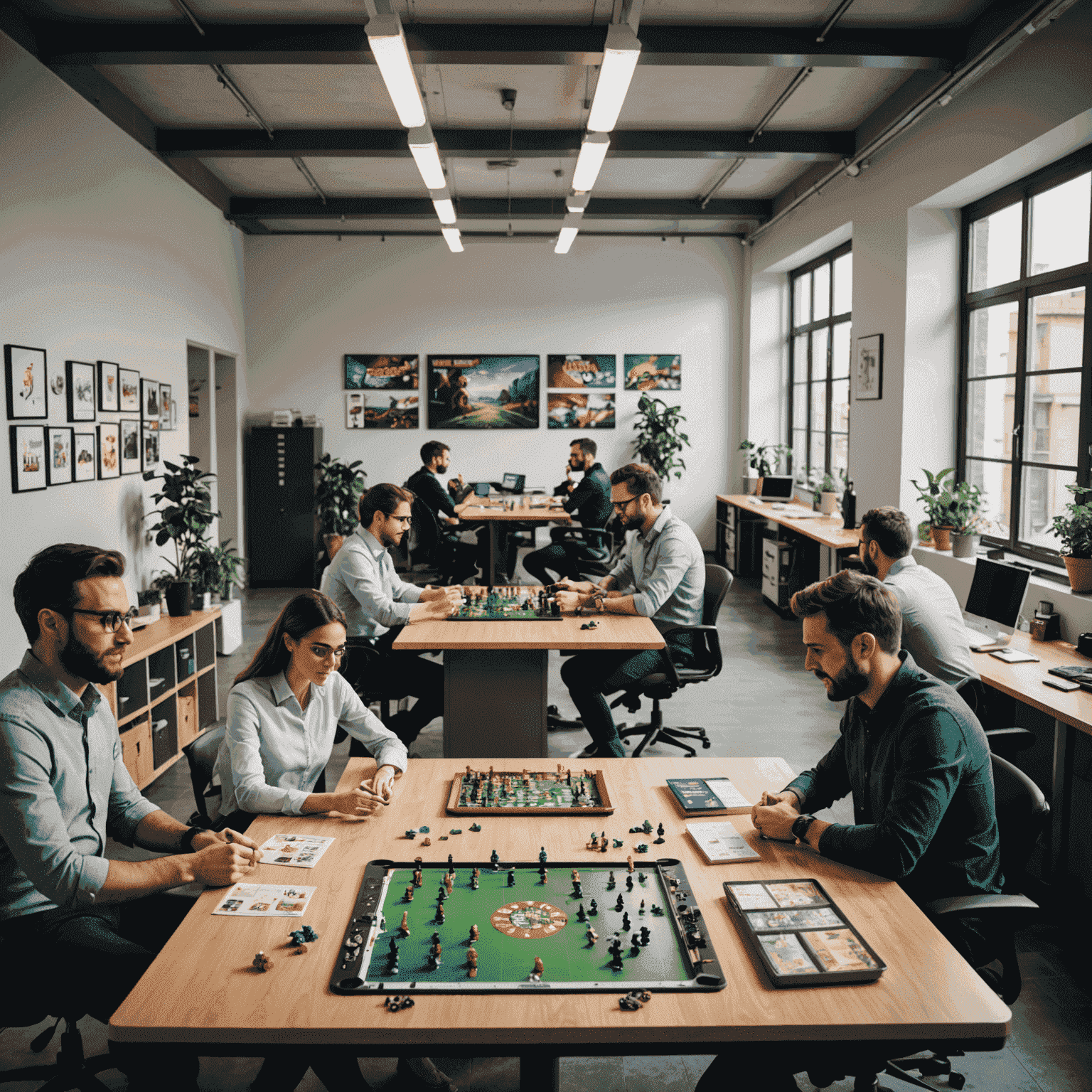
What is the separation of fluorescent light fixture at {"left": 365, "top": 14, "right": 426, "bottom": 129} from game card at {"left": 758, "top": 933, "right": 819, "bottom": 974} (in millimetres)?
3779

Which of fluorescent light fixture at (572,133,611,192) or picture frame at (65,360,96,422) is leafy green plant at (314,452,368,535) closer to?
picture frame at (65,360,96,422)

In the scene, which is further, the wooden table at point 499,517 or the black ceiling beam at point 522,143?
the wooden table at point 499,517

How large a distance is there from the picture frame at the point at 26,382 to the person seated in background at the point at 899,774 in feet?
14.1

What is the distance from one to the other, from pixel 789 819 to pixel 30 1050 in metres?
2.26

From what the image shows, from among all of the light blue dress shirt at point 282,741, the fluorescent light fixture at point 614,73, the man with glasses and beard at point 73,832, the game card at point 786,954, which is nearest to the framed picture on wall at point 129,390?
the fluorescent light fixture at point 614,73

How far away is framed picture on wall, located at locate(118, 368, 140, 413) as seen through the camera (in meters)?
6.25

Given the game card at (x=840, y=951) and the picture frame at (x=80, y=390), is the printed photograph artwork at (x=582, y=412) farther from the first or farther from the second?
the game card at (x=840, y=951)

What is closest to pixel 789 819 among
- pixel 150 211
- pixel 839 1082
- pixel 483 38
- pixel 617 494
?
pixel 839 1082

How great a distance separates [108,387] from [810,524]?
5.73 meters

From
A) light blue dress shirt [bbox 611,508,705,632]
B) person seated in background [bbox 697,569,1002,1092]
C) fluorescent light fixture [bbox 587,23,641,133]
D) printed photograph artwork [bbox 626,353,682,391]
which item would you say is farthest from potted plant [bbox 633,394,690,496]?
person seated in background [bbox 697,569,1002,1092]

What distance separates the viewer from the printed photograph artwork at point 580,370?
1123 cm

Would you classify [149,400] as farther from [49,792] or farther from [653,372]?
[653,372]

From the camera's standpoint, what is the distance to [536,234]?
431 inches

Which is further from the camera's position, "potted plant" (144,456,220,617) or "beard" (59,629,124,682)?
"potted plant" (144,456,220,617)
